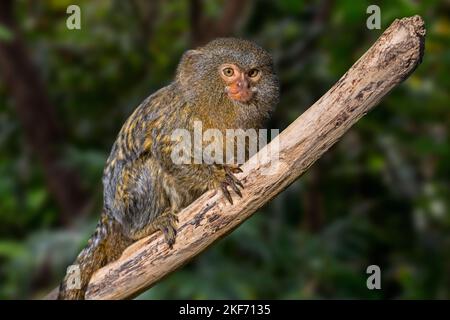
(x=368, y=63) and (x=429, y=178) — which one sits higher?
(x=429, y=178)

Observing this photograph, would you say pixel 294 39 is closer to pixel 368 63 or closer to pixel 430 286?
pixel 430 286

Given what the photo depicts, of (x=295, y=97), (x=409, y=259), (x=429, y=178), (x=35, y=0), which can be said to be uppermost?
(x=35, y=0)

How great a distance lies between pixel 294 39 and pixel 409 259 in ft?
7.63

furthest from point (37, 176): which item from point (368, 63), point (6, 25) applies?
point (368, 63)

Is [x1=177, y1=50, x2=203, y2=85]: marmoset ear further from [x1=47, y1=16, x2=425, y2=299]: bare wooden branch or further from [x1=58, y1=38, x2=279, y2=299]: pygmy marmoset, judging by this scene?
[x1=47, y1=16, x2=425, y2=299]: bare wooden branch

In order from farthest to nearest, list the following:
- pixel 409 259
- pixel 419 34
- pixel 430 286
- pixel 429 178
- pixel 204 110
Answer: pixel 429 178, pixel 409 259, pixel 430 286, pixel 204 110, pixel 419 34

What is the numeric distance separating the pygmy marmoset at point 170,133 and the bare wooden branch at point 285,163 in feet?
0.31

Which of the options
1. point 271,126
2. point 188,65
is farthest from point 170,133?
point 271,126

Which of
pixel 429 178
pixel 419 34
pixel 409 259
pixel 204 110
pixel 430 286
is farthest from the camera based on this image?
pixel 429 178

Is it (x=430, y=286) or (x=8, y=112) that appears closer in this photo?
(x=430, y=286)

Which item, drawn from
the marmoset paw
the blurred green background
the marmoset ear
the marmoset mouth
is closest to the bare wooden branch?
the marmoset paw

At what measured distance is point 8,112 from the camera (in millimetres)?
6719

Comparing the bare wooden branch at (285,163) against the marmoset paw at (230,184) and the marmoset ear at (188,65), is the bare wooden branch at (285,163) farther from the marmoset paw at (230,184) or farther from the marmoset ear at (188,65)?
the marmoset ear at (188,65)

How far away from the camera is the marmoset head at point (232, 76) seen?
10.7ft
